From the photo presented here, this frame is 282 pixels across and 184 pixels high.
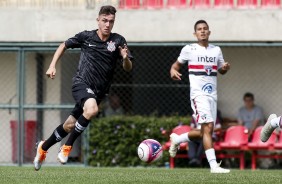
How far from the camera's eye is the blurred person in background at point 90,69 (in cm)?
1184

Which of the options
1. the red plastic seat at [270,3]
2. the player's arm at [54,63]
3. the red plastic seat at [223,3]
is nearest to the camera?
the player's arm at [54,63]

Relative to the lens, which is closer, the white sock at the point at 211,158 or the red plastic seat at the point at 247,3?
the white sock at the point at 211,158

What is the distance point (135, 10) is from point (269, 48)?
310 centimetres

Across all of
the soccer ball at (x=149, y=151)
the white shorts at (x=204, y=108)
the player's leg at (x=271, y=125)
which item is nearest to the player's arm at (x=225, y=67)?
the white shorts at (x=204, y=108)

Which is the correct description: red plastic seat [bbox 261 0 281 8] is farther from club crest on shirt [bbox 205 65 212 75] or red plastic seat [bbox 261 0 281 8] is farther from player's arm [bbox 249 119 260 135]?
club crest on shirt [bbox 205 65 212 75]

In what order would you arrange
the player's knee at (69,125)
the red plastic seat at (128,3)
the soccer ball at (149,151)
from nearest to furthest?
the player's knee at (69,125)
the soccer ball at (149,151)
the red plastic seat at (128,3)

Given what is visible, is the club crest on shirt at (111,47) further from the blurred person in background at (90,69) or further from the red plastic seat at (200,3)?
the red plastic seat at (200,3)

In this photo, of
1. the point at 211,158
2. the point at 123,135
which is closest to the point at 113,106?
the point at 123,135

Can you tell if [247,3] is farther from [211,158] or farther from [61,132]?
[61,132]

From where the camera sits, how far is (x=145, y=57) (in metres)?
21.0

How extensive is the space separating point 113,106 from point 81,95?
8466 millimetres

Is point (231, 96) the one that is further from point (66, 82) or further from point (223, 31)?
point (66, 82)

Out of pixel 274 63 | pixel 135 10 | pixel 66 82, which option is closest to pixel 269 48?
pixel 274 63

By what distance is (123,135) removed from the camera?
19516 mm
